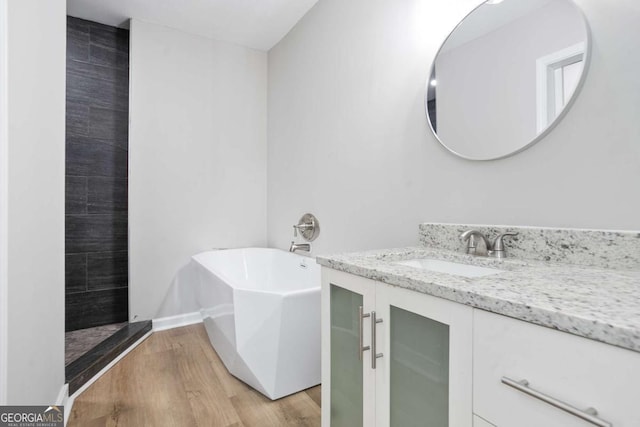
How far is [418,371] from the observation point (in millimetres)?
802

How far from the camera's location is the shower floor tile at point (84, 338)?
2.04 metres

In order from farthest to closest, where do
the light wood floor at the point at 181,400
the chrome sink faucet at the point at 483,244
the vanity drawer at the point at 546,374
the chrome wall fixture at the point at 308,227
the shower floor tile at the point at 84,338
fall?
1. the chrome wall fixture at the point at 308,227
2. the shower floor tile at the point at 84,338
3. the light wood floor at the point at 181,400
4. the chrome sink faucet at the point at 483,244
5. the vanity drawer at the point at 546,374

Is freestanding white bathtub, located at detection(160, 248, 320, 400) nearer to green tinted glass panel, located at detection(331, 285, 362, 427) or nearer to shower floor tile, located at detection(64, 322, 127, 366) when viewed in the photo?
green tinted glass panel, located at detection(331, 285, 362, 427)

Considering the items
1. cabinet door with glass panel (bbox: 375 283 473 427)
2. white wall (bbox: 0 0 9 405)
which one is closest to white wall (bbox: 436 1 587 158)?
cabinet door with glass panel (bbox: 375 283 473 427)

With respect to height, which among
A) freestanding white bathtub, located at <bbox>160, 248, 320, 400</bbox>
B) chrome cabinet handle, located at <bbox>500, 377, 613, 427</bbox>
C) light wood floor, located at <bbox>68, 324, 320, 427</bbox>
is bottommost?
light wood floor, located at <bbox>68, 324, 320, 427</bbox>

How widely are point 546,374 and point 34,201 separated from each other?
1715 millimetres

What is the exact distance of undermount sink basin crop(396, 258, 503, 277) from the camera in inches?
41.1

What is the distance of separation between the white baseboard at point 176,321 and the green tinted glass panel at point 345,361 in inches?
79.7

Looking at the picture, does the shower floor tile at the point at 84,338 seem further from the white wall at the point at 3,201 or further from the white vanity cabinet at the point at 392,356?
the white vanity cabinet at the point at 392,356

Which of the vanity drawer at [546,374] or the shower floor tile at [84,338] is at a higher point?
the vanity drawer at [546,374]

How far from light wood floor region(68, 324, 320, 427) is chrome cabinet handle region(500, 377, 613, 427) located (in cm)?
118

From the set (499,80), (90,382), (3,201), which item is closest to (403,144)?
(499,80)

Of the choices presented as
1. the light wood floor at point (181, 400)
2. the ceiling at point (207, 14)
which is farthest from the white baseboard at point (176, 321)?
the ceiling at point (207, 14)

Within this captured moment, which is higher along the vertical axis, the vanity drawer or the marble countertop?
the marble countertop
